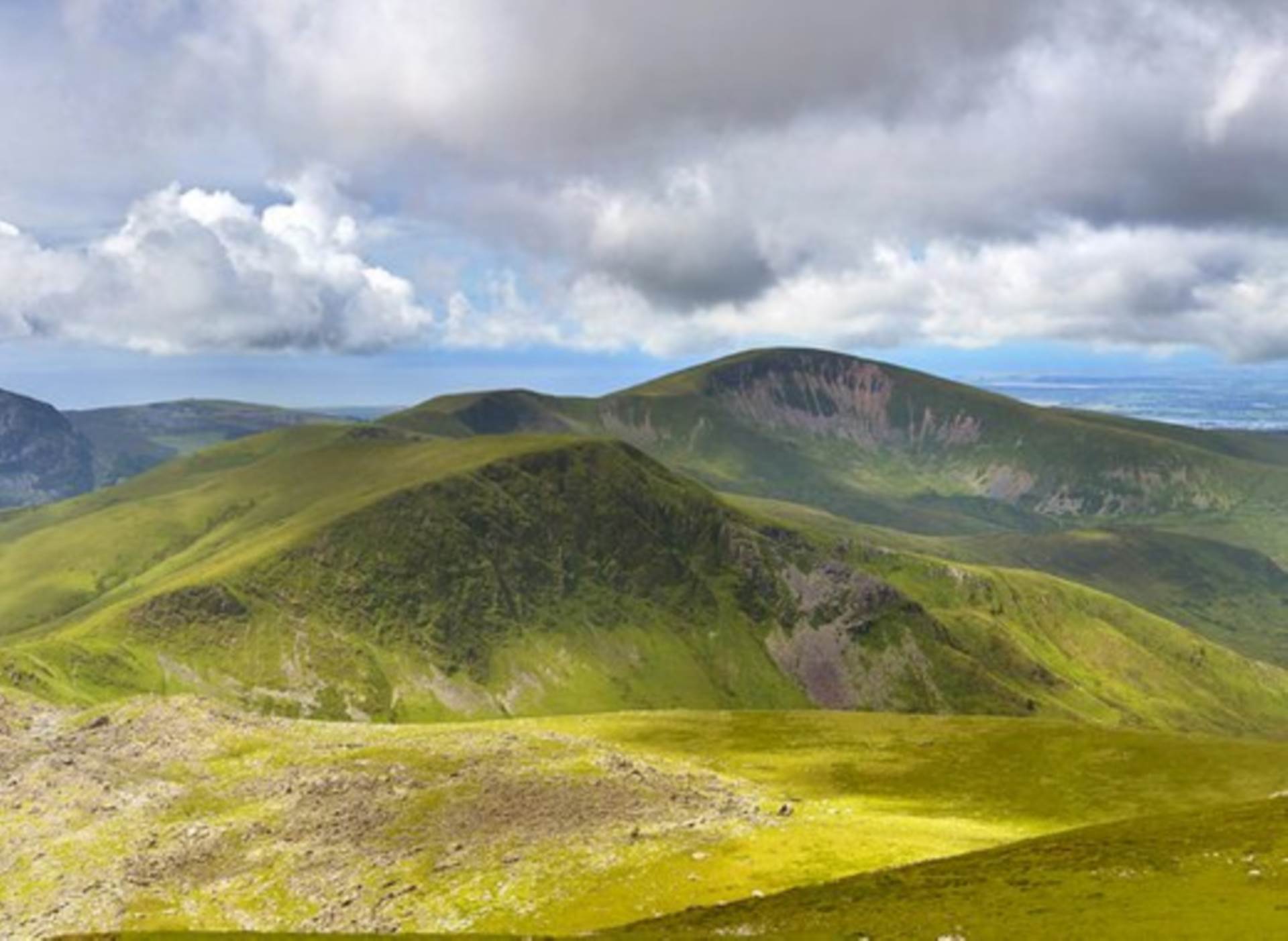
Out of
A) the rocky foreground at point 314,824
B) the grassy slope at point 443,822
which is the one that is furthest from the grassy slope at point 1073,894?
the rocky foreground at point 314,824

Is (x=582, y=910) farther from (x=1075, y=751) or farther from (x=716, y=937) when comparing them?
(x=1075, y=751)

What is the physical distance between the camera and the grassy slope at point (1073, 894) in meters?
52.7

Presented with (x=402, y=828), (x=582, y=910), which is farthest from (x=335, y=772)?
(x=582, y=910)

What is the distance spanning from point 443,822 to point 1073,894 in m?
57.7

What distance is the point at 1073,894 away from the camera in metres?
60.9

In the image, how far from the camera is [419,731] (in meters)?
162

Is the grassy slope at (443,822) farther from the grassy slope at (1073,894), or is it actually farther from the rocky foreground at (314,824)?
the grassy slope at (1073,894)

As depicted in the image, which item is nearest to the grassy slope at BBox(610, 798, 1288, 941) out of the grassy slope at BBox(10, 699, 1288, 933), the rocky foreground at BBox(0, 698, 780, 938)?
the grassy slope at BBox(10, 699, 1288, 933)

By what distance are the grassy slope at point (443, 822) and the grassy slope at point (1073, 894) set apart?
1131 centimetres

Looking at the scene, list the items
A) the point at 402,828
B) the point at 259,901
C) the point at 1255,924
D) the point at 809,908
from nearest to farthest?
the point at 1255,924 < the point at 809,908 < the point at 259,901 < the point at 402,828

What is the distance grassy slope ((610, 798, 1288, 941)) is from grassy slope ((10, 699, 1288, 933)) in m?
11.3

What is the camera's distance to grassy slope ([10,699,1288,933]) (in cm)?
7975

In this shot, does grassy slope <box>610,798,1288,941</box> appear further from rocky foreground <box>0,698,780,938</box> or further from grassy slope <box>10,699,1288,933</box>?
rocky foreground <box>0,698,780,938</box>

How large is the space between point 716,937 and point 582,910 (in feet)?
64.9
